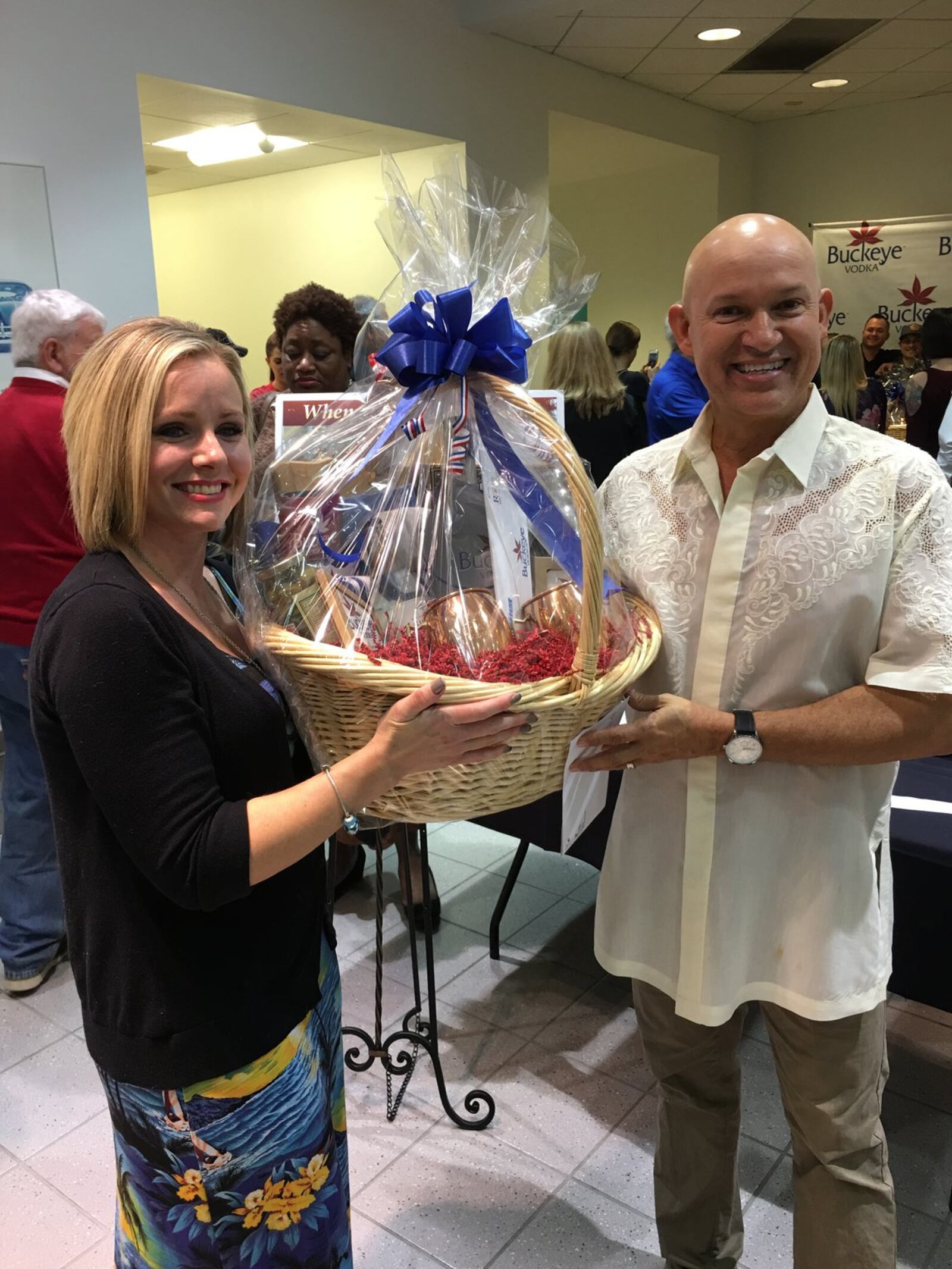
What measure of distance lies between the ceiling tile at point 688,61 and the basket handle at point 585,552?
571cm

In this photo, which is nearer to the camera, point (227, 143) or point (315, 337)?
point (315, 337)

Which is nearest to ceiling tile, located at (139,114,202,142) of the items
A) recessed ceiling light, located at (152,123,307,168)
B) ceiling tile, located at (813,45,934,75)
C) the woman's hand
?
recessed ceiling light, located at (152,123,307,168)

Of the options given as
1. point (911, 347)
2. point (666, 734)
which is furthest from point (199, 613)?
point (911, 347)

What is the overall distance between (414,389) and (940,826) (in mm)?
1271

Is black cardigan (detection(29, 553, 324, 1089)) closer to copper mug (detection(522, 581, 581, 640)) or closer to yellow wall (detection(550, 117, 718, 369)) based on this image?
copper mug (detection(522, 581, 581, 640))

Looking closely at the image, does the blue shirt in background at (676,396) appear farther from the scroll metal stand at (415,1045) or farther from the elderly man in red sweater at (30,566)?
the scroll metal stand at (415,1045)

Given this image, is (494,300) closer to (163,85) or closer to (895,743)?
(895,743)

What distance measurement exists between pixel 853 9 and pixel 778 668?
533 cm

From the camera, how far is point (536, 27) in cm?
500

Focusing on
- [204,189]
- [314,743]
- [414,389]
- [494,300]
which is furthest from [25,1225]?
[204,189]

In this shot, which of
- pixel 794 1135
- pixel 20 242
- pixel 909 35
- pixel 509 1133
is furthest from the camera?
pixel 909 35

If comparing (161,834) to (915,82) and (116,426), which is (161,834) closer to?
(116,426)

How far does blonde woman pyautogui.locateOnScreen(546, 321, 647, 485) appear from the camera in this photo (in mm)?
3855

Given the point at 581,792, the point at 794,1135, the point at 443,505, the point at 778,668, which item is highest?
the point at 443,505
